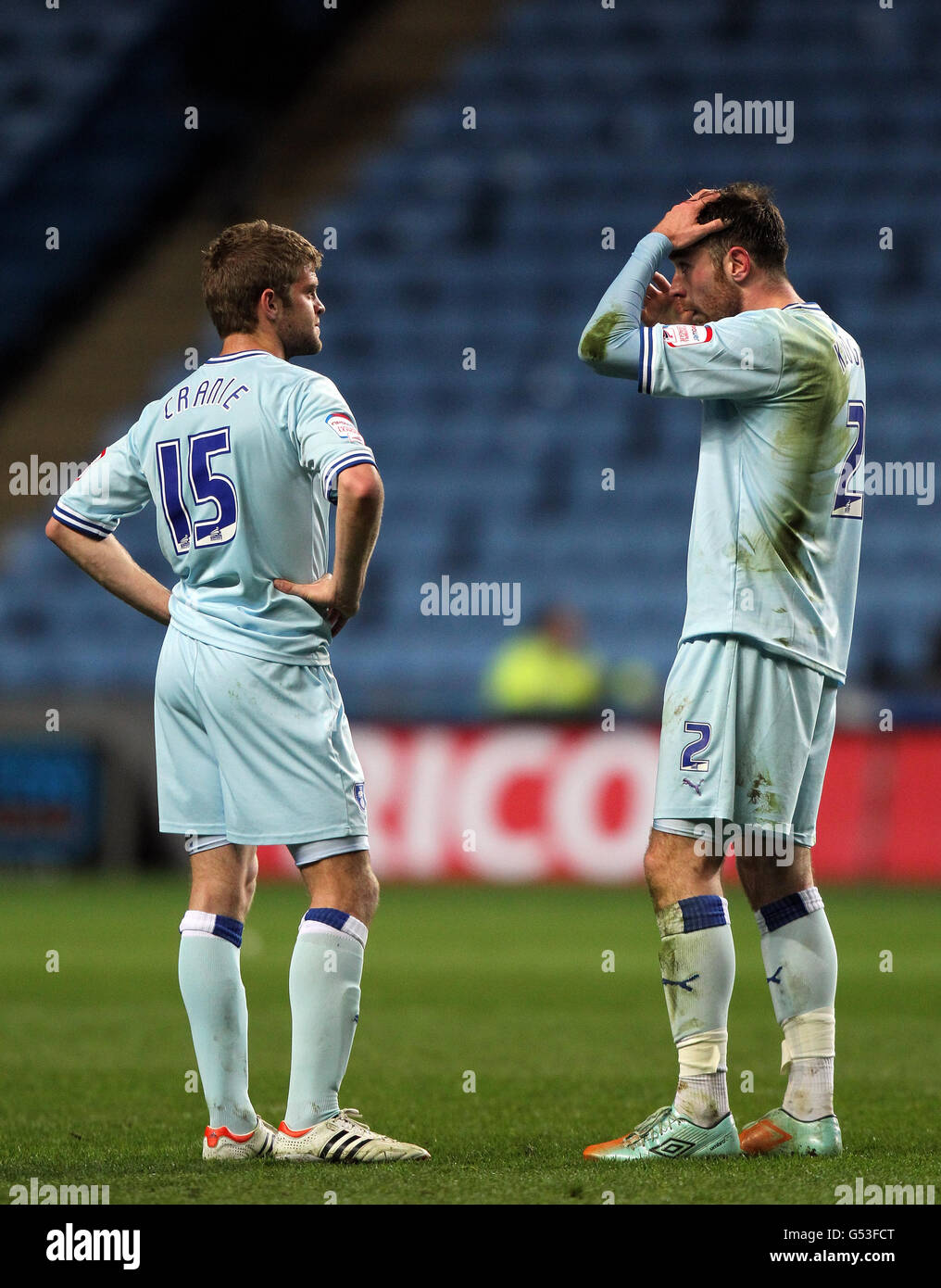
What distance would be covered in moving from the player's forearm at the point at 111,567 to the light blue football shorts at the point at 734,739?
1.26 m

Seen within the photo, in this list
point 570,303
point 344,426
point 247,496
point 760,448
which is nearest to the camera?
point 344,426

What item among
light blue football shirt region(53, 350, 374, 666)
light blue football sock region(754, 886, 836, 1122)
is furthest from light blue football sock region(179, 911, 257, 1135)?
light blue football sock region(754, 886, 836, 1122)

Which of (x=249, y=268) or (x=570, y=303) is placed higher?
(x=570, y=303)

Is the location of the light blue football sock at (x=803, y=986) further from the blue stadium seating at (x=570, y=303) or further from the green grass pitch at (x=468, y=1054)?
the blue stadium seating at (x=570, y=303)

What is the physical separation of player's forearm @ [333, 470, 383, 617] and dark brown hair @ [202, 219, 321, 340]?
0.56m

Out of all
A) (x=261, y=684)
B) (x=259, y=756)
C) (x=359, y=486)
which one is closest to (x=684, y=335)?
(x=359, y=486)

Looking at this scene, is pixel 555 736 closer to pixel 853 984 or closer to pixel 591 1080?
pixel 853 984

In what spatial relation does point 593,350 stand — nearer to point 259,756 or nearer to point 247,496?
point 247,496

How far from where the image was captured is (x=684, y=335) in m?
4.41

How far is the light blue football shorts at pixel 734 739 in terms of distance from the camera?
14.5ft

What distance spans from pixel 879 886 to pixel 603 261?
9166mm

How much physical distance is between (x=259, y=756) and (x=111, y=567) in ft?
2.16

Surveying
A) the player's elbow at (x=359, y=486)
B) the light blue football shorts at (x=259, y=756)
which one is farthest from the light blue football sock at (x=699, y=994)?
the player's elbow at (x=359, y=486)

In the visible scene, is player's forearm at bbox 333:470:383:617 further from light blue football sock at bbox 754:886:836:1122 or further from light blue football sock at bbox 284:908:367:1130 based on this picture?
light blue football sock at bbox 754:886:836:1122
